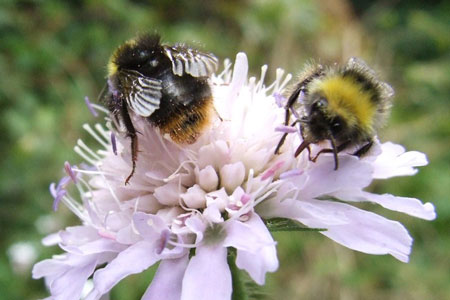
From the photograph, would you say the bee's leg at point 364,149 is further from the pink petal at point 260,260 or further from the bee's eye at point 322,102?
the pink petal at point 260,260

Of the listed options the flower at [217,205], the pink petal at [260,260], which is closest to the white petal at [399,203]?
the flower at [217,205]

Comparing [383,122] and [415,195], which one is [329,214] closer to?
Result: [383,122]

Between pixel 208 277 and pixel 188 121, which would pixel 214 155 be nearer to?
pixel 188 121

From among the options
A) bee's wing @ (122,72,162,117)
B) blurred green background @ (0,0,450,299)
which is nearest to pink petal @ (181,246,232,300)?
bee's wing @ (122,72,162,117)

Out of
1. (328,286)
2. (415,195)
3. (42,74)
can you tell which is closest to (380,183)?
(415,195)

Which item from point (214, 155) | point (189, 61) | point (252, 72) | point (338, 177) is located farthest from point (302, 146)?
point (252, 72)

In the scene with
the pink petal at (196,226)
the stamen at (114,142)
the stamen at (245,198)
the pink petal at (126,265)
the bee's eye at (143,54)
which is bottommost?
the pink petal at (126,265)
